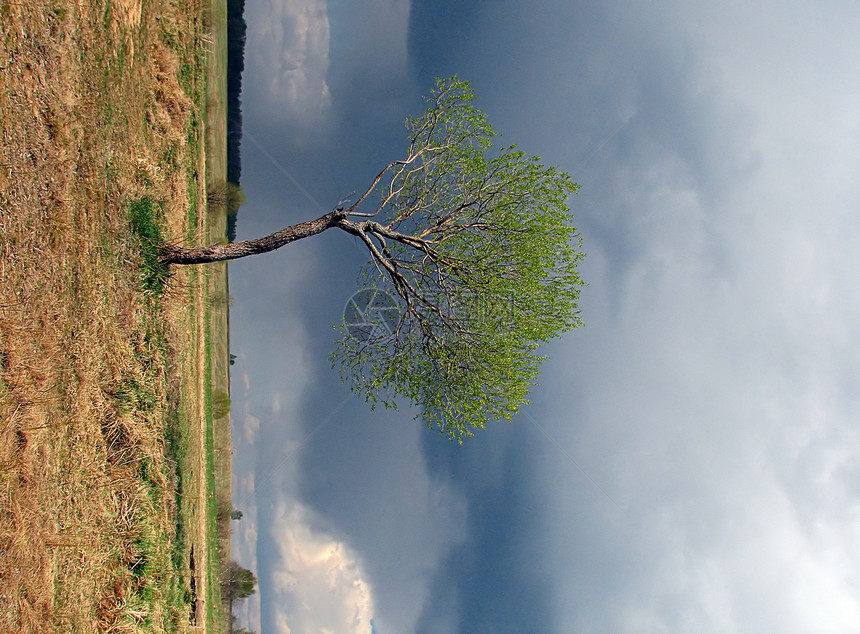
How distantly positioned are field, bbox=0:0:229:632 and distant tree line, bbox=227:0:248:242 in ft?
118

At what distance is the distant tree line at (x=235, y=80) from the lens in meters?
54.5

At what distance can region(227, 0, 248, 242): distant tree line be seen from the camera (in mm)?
54531

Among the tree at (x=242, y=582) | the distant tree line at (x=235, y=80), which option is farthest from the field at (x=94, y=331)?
the distant tree line at (x=235, y=80)

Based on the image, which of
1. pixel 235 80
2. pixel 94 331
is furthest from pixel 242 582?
pixel 235 80

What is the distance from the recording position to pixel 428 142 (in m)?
16.8

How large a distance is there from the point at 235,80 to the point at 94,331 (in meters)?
61.0

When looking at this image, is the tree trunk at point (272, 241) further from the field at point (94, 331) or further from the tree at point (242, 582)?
the tree at point (242, 582)

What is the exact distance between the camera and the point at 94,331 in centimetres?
1202

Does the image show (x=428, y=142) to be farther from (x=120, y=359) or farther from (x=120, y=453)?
(x=120, y=453)

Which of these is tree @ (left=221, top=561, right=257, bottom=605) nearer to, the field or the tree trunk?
the field

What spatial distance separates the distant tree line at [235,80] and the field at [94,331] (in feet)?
118

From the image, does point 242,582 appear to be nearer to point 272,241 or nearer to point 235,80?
point 272,241

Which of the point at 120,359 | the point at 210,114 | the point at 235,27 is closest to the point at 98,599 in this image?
the point at 120,359

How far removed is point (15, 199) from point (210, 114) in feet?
79.9
